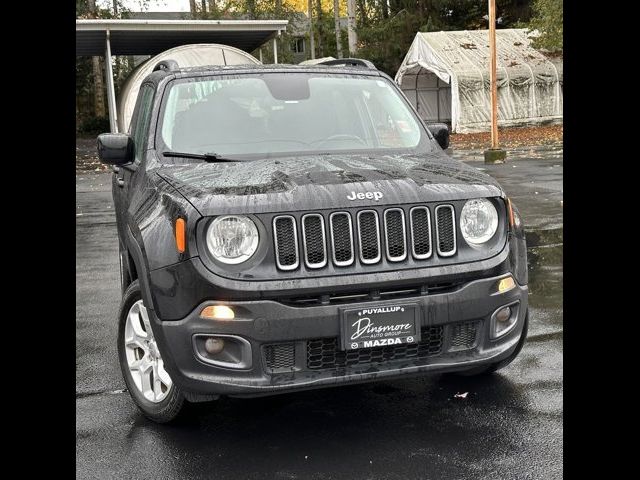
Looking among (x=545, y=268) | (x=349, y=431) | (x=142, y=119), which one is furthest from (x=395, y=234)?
(x=545, y=268)

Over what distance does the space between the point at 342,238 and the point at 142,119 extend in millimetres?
2483

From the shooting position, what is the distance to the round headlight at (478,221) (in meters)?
3.96

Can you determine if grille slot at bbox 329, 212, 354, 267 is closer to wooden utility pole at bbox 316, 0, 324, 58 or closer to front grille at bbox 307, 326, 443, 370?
front grille at bbox 307, 326, 443, 370

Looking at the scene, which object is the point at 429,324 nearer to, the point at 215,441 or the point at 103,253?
the point at 215,441

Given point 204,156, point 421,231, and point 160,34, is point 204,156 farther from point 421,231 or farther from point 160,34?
point 160,34

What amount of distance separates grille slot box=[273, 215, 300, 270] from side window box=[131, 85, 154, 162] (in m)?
1.75

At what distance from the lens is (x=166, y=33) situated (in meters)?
30.8

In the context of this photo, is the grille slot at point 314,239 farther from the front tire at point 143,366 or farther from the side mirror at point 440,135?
the side mirror at point 440,135

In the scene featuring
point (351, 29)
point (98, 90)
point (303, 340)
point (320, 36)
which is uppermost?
point (320, 36)

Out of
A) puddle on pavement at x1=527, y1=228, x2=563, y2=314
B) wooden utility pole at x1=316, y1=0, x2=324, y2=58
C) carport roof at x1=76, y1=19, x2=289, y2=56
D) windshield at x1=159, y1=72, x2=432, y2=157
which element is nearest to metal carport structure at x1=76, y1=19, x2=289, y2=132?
carport roof at x1=76, y1=19, x2=289, y2=56

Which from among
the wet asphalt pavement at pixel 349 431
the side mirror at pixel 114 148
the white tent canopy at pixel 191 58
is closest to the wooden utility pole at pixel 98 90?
the white tent canopy at pixel 191 58
